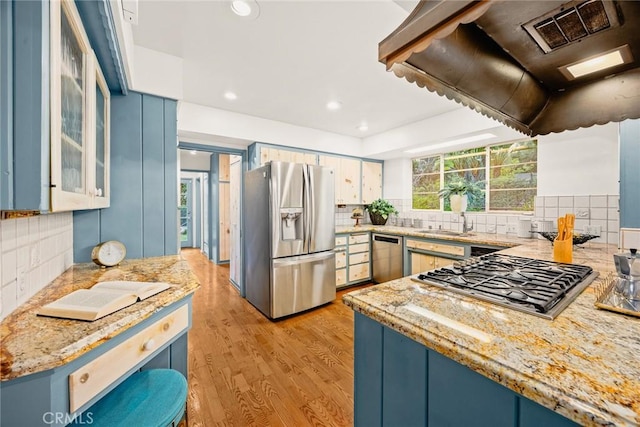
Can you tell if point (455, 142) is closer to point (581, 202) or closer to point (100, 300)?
point (581, 202)

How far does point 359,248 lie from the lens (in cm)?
386

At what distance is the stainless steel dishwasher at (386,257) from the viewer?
3.63 metres

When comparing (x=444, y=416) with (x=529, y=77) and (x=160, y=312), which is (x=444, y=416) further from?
(x=529, y=77)

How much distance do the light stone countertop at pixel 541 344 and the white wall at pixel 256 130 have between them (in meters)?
2.73

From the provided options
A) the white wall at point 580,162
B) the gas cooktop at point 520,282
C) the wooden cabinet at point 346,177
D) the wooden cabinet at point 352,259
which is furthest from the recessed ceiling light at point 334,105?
the white wall at point 580,162

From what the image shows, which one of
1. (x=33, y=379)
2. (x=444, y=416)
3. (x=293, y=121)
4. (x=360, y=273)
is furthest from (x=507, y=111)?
(x=360, y=273)

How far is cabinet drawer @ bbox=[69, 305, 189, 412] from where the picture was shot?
2.48 feet

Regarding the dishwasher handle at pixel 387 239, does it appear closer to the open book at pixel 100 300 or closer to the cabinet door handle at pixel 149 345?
the open book at pixel 100 300

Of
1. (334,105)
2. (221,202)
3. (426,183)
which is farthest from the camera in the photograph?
(221,202)

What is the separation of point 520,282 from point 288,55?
2.10 meters

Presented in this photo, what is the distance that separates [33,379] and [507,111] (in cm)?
208

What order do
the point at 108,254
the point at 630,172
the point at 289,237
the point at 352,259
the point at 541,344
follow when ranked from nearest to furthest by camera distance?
1. the point at 541,344
2. the point at 108,254
3. the point at 630,172
4. the point at 289,237
5. the point at 352,259

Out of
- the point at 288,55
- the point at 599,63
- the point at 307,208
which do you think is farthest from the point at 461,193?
the point at 288,55

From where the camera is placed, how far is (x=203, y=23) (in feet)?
5.53
